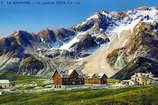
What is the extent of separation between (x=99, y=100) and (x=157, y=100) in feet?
69.9

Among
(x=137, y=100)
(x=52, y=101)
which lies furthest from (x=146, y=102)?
(x=52, y=101)

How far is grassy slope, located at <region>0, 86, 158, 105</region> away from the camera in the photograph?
6245 inches

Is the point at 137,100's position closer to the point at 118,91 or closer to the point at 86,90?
the point at 118,91

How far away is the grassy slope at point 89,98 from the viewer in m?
159

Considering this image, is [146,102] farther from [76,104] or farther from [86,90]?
[86,90]

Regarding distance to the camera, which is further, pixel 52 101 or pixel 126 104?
pixel 52 101

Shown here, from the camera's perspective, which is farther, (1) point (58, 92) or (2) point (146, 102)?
(1) point (58, 92)

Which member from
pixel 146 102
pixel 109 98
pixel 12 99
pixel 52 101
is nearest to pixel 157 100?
pixel 146 102

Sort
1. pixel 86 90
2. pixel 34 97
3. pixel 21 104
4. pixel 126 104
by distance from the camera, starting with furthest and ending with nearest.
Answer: pixel 86 90 < pixel 34 97 < pixel 21 104 < pixel 126 104

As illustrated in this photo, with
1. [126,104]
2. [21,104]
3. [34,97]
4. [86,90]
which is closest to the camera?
[126,104]

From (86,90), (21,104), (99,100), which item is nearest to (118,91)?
(86,90)

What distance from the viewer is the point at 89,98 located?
6895 inches

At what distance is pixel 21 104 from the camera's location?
16900 centimetres

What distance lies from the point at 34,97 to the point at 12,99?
9544 mm
